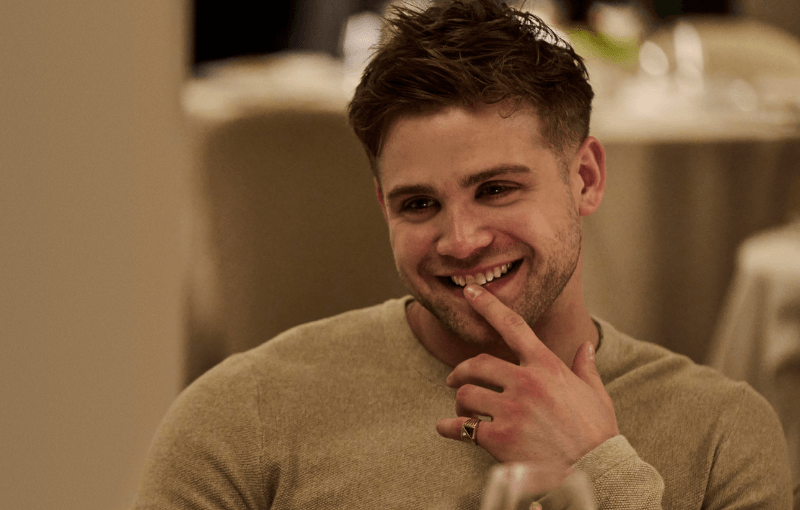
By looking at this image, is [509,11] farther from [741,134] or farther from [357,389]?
[741,134]

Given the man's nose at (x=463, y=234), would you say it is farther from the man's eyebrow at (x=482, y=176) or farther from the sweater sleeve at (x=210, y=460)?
the sweater sleeve at (x=210, y=460)

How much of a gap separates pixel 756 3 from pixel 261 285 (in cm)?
273

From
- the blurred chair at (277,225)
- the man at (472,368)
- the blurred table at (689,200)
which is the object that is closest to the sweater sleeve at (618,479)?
the man at (472,368)

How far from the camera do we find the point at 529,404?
0.63 metres

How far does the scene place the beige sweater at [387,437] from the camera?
69 cm

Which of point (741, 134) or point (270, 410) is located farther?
point (741, 134)

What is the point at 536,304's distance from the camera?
27.8 inches

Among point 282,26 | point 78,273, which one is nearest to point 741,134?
point 78,273

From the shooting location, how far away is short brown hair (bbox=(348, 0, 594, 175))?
66cm

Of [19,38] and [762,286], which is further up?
[19,38]

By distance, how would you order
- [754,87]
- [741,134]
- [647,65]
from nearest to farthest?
[741,134] < [754,87] < [647,65]

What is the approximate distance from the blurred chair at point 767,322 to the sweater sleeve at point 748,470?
31 centimetres

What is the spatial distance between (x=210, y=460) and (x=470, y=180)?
13.5 inches

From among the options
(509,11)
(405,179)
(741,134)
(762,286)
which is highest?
(509,11)
